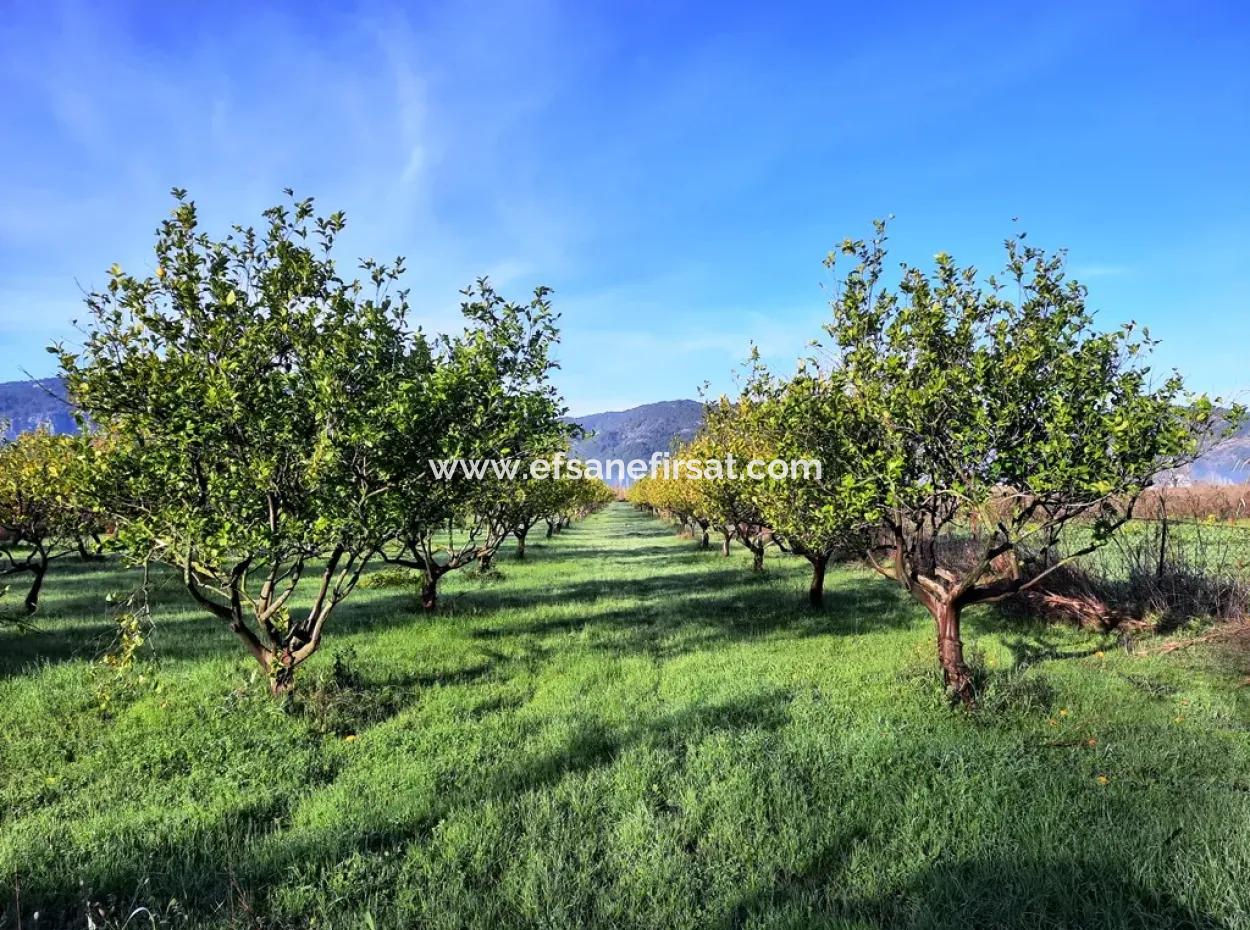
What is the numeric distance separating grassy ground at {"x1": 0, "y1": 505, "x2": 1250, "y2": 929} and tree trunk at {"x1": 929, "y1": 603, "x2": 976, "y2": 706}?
326 millimetres

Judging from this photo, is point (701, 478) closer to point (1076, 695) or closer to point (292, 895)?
point (1076, 695)

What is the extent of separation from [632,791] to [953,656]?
522 cm

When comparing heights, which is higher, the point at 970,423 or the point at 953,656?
the point at 970,423

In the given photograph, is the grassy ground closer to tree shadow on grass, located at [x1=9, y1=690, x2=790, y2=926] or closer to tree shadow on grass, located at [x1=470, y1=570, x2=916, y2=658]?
tree shadow on grass, located at [x1=9, y1=690, x2=790, y2=926]

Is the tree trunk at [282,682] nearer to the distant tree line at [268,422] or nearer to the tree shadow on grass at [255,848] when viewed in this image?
the distant tree line at [268,422]

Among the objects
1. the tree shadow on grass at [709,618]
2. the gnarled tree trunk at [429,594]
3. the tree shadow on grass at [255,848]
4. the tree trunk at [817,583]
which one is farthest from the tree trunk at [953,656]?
the gnarled tree trunk at [429,594]

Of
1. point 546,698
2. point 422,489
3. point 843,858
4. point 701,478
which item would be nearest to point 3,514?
point 422,489

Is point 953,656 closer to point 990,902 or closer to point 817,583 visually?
point 990,902

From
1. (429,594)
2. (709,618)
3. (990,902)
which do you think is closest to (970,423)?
(990,902)

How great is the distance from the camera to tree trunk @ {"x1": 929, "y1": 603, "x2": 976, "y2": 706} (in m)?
8.42

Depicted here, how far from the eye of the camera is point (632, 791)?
6.05 m

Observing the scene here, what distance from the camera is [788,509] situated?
11766mm

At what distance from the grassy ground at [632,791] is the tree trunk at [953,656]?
326 mm

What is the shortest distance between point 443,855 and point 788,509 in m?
8.43
